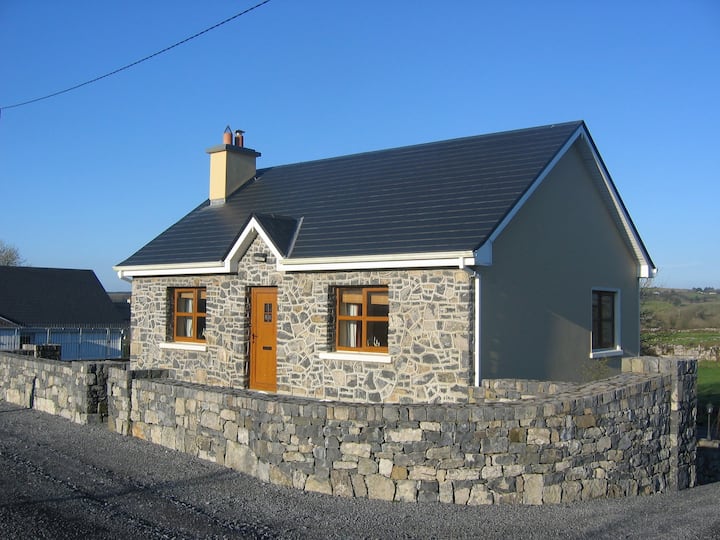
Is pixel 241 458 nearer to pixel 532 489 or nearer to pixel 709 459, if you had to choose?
pixel 532 489

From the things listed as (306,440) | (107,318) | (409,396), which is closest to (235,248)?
(409,396)

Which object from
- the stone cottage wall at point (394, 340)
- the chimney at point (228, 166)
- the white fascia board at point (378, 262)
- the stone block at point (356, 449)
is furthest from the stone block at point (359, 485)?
the chimney at point (228, 166)

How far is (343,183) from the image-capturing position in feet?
55.9

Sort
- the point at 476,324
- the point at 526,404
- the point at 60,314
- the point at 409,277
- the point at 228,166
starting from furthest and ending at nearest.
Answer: the point at 60,314
the point at 228,166
the point at 409,277
the point at 476,324
the point at 526,404

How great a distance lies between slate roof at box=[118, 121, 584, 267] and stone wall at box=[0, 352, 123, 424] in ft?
11.9

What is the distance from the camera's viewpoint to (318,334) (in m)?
13.9

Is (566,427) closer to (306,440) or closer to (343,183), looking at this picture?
(306,440)

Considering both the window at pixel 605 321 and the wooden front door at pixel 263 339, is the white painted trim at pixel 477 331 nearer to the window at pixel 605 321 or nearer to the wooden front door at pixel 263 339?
the wooden front door at pixel 263 339

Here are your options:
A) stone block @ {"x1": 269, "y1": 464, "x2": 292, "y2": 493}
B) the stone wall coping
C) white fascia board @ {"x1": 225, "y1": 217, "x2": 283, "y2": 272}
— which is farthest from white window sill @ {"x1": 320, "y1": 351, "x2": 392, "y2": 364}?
stone block @ {"x1": 269, "y1": 464, "x2": 292, "y2": 493}

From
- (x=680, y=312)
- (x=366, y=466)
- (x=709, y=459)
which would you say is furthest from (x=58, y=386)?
(x=680, y=312)

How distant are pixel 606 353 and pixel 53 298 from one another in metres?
37.2

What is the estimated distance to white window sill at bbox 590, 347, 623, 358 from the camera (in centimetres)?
1542

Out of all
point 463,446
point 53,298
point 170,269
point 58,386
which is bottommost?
point 58,386

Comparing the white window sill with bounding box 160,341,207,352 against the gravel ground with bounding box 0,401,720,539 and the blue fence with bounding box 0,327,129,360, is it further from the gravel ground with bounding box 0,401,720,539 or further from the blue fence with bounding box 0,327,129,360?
the blue fence with bounding box 0,327,129,360
